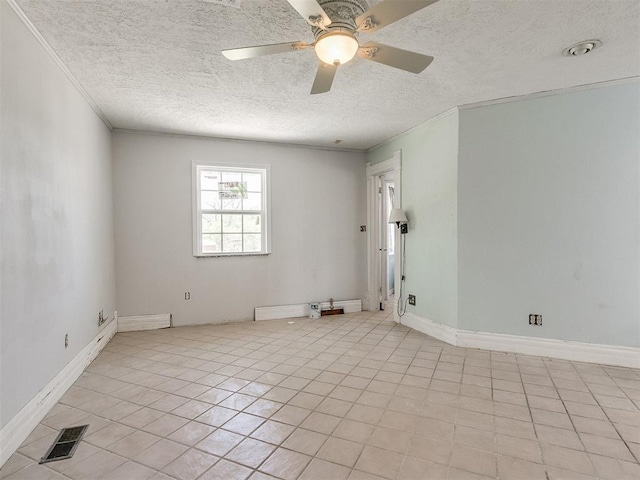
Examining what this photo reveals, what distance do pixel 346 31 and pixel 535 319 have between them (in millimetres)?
3161

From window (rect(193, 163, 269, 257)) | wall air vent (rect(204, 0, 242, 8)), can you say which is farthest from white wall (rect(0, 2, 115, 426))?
window (rect(193, 163, 269, 257))

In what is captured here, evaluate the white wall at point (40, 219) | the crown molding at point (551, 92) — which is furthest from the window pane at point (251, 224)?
the crown molding at point (551, 92)

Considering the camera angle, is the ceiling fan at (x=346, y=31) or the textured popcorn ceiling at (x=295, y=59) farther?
the textured popcorn ceiling at (x=295, y=59)

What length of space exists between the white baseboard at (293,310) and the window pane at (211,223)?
4.24ft

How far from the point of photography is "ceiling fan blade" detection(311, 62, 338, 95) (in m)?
1.90

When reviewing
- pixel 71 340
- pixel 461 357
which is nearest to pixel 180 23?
pixel 71 340

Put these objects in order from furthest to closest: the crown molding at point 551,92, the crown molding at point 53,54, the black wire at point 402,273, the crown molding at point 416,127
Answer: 1. the black wire at point 402,273
2. the crown molding at point 416,127
3. the crown molding at point 551,92
4. the crown molding at point 53,54

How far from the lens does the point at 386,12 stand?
4.91 feet

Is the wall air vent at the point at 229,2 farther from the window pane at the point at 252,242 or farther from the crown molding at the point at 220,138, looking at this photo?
the window pane at the point at 252,242

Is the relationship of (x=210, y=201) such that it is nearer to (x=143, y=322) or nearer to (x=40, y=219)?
(x=143, y=322)

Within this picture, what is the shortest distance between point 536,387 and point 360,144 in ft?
12.0

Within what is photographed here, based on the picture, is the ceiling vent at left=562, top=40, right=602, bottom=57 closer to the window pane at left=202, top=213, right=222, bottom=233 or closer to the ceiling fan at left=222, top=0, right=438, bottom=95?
the ceiling fan at left=222, top=0, right=438, bottom=95

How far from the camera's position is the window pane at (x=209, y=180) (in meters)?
4.56

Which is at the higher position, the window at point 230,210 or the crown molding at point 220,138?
the crown molding at point 220,138
